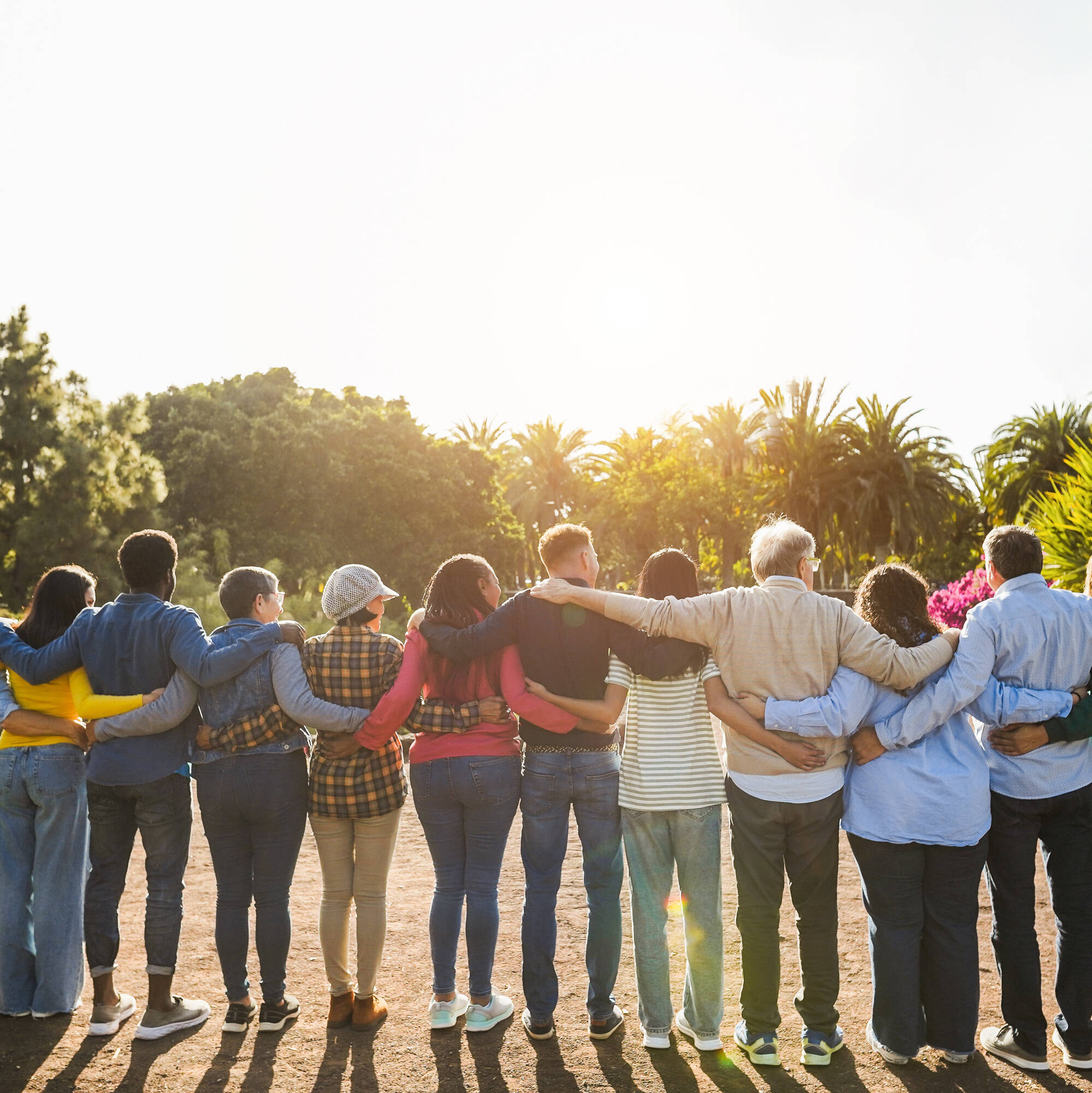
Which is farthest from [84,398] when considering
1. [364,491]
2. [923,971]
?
[923,971]

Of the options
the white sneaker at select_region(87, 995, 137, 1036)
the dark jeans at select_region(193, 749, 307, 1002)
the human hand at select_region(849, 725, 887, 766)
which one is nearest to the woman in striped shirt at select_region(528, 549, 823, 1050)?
the human hand at select_region(849, 725, 887, 766)

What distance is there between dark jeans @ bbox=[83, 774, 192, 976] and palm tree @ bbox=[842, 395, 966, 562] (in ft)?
108

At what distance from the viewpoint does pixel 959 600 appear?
12.0 m

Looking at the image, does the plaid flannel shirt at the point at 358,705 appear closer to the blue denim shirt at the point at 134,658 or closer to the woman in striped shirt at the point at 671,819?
the blue denim shirt at the point at 134,658

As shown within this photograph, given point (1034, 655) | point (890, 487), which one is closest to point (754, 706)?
point (1034, 655)

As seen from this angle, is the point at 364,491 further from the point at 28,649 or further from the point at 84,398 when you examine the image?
the point at 28,649

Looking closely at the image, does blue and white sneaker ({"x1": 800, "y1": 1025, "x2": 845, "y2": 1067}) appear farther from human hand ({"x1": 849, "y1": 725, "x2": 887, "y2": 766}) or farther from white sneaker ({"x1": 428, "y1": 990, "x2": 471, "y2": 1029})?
white sneaker ({"x1": 428, "y1": 990, "x2": 471, "y2": 1029})

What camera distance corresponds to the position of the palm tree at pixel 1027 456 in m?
34.9

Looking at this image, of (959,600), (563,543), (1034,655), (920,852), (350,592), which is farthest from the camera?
(959,600)

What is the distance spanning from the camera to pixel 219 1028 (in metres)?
4.02

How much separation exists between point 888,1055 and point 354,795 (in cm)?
231

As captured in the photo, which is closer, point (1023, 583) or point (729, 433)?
point (1023, 583)

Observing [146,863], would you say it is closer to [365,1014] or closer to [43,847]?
[43,847]

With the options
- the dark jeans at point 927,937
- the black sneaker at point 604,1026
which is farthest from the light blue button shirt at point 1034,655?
the black sneaker at point 604,1026
